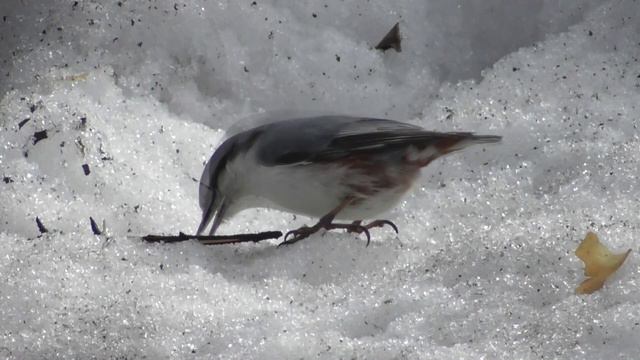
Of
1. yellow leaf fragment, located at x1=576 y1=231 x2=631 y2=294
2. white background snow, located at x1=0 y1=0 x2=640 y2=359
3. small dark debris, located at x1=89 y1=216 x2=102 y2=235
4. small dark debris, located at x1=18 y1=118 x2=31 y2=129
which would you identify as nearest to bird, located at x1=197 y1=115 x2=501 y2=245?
white background snow, located at x1=0 y1=0 x2=640 y2=359

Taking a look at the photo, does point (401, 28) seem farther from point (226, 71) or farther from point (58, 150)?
point (58, 150)

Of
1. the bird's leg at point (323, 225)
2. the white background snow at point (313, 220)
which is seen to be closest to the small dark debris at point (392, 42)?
the white background snow at point (313, 220)

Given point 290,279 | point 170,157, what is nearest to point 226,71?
point 170,157

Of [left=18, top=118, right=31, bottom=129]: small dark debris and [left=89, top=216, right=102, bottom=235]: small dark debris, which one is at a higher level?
[left=18, top=118, right=31, bottom=129]: small dark debris

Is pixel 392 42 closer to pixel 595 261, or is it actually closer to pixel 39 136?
pixel 39 136

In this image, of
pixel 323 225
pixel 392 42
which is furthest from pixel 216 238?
pixel 392 42

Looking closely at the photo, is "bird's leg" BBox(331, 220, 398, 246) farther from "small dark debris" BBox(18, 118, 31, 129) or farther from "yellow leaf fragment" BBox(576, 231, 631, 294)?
"small dark debris" BBox(18, 118, 31, 129)
